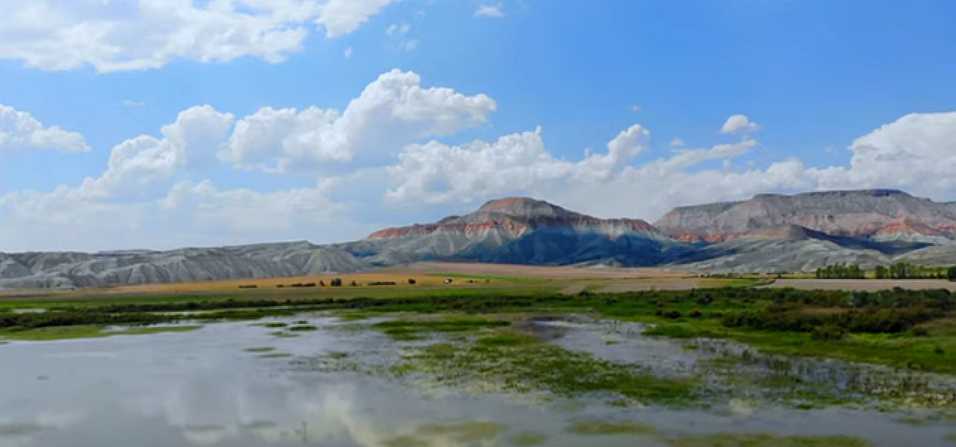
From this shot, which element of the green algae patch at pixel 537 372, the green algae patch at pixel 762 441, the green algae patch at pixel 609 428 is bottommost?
the green algae patch at pixel 762 441

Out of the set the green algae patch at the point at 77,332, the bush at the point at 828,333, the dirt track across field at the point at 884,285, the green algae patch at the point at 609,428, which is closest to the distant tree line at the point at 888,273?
the dirt track across field at the point at 884,285

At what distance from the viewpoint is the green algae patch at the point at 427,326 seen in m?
48.8

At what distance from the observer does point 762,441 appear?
19.8m

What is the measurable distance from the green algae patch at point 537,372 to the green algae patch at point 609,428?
3.30 metres

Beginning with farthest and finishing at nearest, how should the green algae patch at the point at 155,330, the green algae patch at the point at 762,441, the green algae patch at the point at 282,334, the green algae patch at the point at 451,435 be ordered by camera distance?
the green algae patch at the point at 155,330 < the green algae patch at the point at 282,334 < the green algae patch at the point at 451,435 < the green algae patch at the point at 762,441

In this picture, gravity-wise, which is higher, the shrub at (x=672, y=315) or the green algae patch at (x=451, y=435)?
the shrub at (x=672, y=315)

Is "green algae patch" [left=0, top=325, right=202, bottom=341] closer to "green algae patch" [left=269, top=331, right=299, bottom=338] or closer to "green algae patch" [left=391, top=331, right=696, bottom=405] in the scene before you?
"green algae patch" [left=269, top=331, right=299, bottom=338]

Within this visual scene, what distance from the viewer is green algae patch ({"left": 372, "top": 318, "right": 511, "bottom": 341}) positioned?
48812mm

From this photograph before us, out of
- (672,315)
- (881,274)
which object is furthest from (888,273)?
(672,315)

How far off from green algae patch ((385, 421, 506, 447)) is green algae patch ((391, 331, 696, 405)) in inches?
204

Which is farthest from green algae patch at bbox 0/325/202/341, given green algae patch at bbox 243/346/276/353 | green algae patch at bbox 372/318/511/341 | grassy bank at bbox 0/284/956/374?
green algae patch at bbox 372/318/511/341

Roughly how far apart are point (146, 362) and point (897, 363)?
110ft

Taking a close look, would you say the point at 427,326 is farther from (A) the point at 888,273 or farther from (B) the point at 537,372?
(A) the point at 888,273

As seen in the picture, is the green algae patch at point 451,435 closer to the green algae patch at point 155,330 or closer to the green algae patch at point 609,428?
the green algae patch at point 609,428
